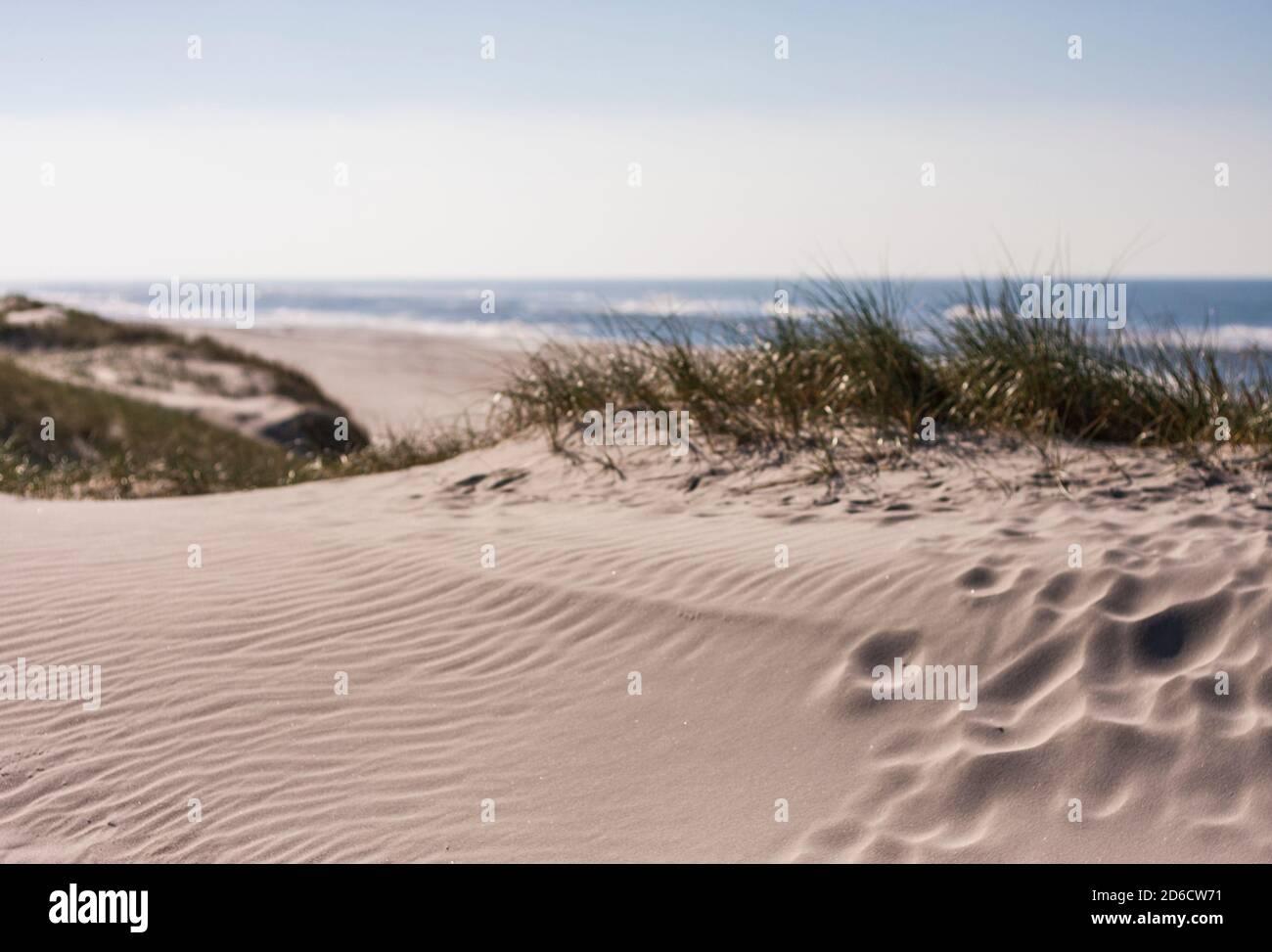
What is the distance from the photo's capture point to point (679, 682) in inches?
200

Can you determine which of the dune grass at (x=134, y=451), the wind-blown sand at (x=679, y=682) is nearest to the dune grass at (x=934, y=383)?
the wind-blown sand at (x=679, y=682)

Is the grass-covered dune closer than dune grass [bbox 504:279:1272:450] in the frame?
No

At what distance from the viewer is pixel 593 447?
28.4 feet

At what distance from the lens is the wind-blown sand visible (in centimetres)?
408

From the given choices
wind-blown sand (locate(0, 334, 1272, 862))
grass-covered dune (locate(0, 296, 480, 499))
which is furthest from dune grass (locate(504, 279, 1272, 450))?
grass-covered dune (locate(0, 296, 480, 499))

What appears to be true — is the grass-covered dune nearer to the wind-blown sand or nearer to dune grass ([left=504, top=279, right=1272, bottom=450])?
dune grass ([left=504, top=279, right=1272, bottom=450])

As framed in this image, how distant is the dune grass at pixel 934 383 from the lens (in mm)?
7914

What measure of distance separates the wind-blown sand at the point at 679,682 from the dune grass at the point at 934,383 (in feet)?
2.42

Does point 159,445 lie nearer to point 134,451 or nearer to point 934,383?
point 134,451

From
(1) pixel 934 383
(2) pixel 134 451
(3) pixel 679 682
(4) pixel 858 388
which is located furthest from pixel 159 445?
(3) pixel 679 682

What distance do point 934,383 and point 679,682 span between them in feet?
13.3

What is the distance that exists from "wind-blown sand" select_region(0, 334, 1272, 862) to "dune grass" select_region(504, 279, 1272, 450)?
74 centimetres
